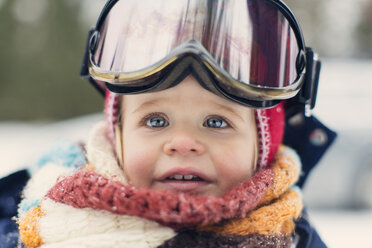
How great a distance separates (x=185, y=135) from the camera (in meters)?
1.29

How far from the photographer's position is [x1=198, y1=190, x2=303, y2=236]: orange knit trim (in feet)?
4.02

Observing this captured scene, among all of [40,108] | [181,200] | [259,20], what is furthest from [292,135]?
[40,108]

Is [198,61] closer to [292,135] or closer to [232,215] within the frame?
[232,215]

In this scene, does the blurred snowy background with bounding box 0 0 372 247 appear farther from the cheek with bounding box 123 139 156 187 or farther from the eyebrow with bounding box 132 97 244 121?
the cheek with bounding box 123 139 156 187

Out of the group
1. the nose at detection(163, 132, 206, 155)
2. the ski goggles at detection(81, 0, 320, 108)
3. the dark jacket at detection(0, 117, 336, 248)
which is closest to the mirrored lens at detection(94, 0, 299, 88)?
the ski goggles at detection(81, 0, 320, 108)

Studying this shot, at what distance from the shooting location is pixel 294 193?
58.3 inches

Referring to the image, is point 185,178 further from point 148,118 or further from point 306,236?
point 306,236

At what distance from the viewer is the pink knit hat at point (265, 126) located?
149 cm

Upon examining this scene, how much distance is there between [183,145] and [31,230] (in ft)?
1.76

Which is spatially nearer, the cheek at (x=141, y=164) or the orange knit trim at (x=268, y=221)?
the orange knit trim at (x=268, y=221)

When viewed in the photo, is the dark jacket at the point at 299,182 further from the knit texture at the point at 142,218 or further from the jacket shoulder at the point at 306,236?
the knit texture at the point at 142,218

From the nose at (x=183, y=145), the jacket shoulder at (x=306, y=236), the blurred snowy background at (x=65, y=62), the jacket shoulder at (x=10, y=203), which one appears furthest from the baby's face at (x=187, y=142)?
the blurred snowy background at (x=65, y=62)

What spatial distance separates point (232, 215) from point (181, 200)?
0.16 metres

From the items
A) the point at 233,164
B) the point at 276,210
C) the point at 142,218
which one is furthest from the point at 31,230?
the point at 276,210
